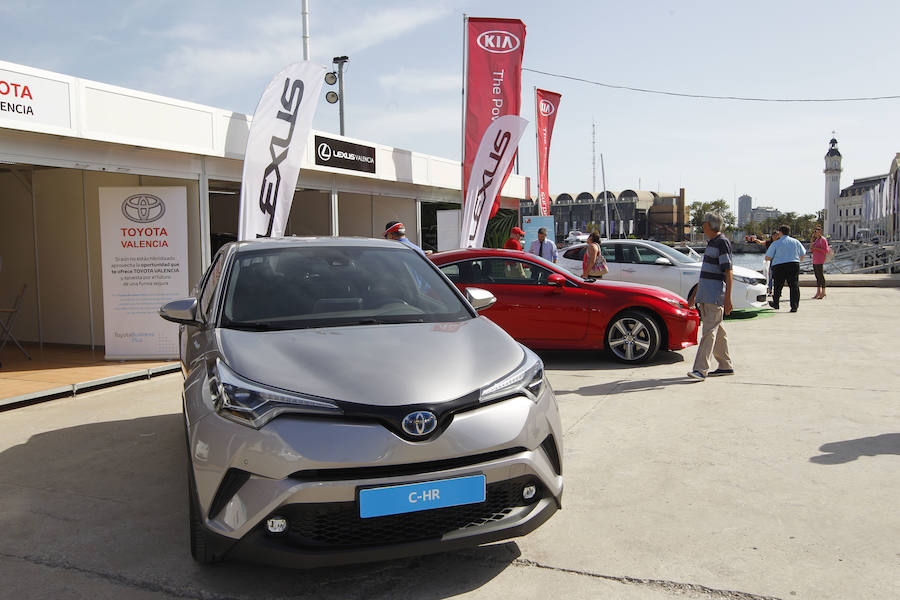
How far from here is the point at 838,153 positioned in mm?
167375

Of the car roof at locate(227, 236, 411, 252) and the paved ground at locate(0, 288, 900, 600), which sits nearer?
the paved ground at locate(0, 288, 900, 600)

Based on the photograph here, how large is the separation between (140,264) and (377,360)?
7.44 m

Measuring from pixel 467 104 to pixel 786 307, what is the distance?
8027mm

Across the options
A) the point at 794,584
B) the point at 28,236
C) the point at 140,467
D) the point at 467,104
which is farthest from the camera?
the point at 467,104

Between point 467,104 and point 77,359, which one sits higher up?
point 467,104

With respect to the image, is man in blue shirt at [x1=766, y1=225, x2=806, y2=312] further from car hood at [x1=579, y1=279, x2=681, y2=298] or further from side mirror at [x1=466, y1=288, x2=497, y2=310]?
side mirror at [x1=466, y1=288, x2=497, y2=310]

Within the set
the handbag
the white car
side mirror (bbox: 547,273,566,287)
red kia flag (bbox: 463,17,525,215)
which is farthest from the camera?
red kia flag (bbox: 463,17,525,215)

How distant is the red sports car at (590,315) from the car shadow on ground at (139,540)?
4.34 meters

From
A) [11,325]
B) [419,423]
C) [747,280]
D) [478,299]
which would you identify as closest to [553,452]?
[419,423]

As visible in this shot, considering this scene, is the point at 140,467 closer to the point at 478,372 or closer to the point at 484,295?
the point at 484,295

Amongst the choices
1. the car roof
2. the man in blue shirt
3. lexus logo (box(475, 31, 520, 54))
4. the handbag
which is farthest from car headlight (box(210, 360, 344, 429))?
the man in blue shirt

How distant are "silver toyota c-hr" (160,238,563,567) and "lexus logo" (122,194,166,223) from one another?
6.70 m

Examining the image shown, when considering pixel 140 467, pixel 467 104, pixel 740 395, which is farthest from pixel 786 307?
pixel 140 467

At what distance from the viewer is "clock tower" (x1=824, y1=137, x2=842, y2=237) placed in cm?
16800
